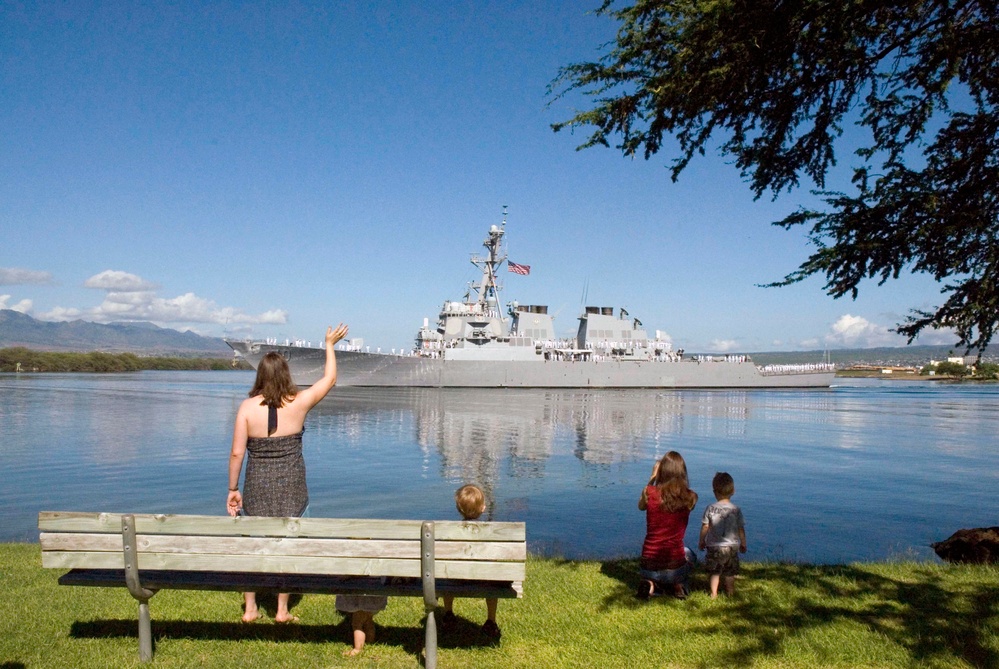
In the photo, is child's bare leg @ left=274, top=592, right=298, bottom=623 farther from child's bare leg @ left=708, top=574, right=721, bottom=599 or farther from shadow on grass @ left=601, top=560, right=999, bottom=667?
child's bare leg @ left=708, top=574, right=721, bottom=599

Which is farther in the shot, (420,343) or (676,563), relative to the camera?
(420,343)

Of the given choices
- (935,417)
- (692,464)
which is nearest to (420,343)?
(935,417)

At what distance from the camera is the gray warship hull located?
162 feet

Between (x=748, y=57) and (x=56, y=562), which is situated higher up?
(x=748, y=57)

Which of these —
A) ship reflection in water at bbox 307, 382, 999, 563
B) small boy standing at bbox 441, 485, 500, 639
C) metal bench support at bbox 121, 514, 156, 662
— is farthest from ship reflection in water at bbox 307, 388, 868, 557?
metal bench support at bbox 121, 514, 156, 662

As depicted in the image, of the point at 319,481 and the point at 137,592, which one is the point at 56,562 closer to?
the point at 137,592

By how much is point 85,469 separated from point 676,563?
12653mm

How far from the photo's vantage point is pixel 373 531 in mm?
3402

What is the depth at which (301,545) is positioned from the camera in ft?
11.3

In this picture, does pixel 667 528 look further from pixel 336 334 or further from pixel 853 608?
pixel 336 334

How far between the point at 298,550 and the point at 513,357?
163 feet

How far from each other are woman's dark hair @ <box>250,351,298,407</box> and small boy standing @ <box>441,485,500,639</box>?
3.83 feet

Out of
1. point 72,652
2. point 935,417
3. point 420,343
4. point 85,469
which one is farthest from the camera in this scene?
point 420,343

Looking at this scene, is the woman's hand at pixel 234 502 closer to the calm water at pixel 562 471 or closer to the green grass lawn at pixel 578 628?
the green grass lawn at pixel 578 628
